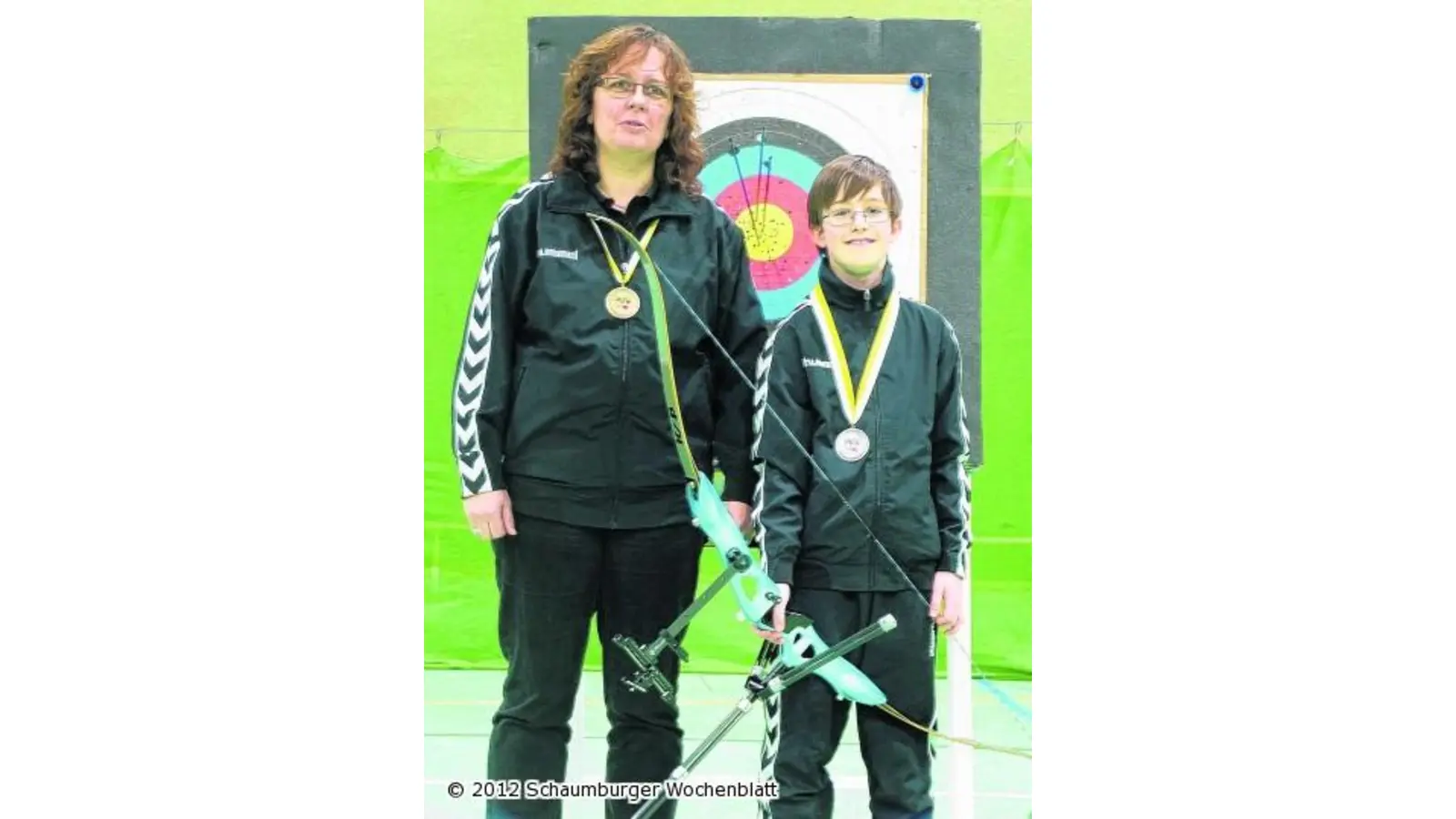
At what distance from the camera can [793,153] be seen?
298cm

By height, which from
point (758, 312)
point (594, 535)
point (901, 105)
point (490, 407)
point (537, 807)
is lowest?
point (537, 807)

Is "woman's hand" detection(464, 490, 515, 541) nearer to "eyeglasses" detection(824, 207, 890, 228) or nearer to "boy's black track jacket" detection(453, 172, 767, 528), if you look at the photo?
"boy's black track jacket" detection(453, 172, 767, 528)

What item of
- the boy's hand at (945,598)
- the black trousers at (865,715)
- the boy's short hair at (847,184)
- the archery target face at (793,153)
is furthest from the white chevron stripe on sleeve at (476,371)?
the boy's hand at (945,598)

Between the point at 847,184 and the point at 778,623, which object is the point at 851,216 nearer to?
the point at 847,184

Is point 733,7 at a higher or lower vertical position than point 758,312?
higher

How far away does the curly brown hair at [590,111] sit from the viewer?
9.54 feet

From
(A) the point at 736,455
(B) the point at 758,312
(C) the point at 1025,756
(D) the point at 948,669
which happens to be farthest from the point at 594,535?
(C) the point at 1025,756

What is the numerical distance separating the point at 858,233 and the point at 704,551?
0.67 metres

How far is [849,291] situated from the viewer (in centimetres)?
292

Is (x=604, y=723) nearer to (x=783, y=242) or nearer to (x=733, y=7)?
(x=783, y=242)

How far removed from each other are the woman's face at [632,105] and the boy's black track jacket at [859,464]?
42cm

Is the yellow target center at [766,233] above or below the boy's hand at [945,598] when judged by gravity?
above

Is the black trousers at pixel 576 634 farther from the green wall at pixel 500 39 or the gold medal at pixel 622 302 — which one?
the green wall at pixel 500 39

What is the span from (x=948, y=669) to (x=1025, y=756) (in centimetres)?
23
